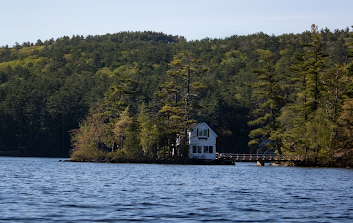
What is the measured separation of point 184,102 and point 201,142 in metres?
7.35

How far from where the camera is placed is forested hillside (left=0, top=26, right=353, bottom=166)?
73750 mm

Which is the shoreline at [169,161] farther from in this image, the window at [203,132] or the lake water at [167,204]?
the lake water at [167,204]

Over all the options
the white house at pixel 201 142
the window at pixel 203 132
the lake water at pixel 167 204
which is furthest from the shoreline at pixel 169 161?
the lake water at pixel 167 204

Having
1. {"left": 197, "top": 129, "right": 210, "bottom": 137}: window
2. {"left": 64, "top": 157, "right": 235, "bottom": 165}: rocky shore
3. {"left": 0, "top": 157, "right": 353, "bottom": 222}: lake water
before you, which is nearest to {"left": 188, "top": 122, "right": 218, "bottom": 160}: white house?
{"left": 197, "top": 129, "right": 210, "bottom": 137}: window

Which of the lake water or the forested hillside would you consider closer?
the lake water

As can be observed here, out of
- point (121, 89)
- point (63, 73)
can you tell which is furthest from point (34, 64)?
point (121, 89)

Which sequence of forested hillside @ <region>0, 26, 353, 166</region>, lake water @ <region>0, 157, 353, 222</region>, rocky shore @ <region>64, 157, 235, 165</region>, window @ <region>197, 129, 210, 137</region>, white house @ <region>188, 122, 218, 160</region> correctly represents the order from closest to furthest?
lake water @ <region>0, 157, 353, 222</region> < forested hillside @ <region>0, 26, 353, 166</region> < rocky shore @ <region>64, 157, 235, 165</region> < white house @ <region>188, 122, 218, 160</region> < window @ <region>197, 129, 210, 137</region>

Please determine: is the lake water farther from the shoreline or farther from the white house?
the white house

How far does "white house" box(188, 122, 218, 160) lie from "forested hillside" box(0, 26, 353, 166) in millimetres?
2564

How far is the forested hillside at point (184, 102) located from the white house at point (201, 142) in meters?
2.56

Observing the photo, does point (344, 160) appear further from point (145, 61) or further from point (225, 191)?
point (145, 61)

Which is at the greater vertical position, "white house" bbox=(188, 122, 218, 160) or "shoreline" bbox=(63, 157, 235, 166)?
"white house" bbox=(188, 122, 218, 160)

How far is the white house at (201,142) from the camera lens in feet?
263

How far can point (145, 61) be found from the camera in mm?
195750
